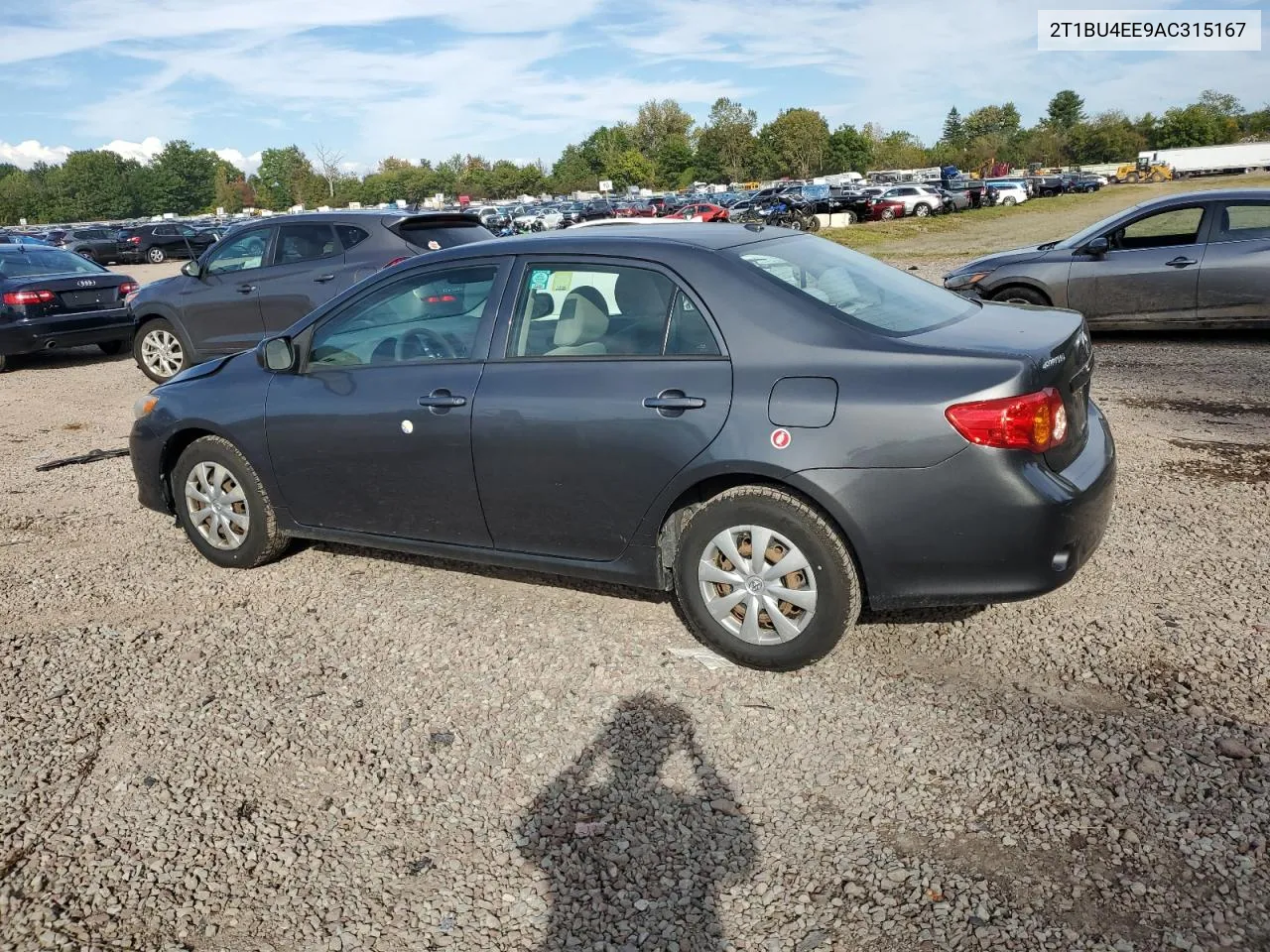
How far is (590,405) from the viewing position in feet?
13.2

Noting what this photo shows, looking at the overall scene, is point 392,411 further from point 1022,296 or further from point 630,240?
point 1022,296

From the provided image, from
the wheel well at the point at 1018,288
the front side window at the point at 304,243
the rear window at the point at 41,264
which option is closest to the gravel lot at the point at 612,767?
the front side window at the point at 304,243

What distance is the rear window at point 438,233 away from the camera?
971 centimetres

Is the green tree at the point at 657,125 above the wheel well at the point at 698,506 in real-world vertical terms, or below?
above

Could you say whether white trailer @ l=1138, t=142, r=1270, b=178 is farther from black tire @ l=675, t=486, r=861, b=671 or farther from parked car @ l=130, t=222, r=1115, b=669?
black tire @ l=675, t=486, r=861, b=671

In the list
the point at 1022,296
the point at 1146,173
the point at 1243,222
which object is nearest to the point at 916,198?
the point at 1022,296

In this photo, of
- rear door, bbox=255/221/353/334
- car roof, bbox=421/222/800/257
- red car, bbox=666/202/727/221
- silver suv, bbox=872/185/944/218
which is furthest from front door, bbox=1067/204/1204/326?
silver suv, bbox=872/185/944/218

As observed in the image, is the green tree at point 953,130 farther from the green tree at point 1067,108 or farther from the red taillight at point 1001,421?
the red taillight at point 1001,421

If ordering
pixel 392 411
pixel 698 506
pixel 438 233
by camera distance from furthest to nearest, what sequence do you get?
pixel 438 233 → pixel 392 411 → pixel 698 506

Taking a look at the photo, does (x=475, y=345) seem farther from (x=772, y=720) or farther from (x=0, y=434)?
(x=0, y=434)

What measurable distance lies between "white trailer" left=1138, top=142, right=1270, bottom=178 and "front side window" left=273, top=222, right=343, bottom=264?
94.7 metres

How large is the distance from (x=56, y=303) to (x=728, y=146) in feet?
398

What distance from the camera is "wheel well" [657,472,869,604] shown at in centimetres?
371

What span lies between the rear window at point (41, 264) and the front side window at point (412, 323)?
30.5 ft
